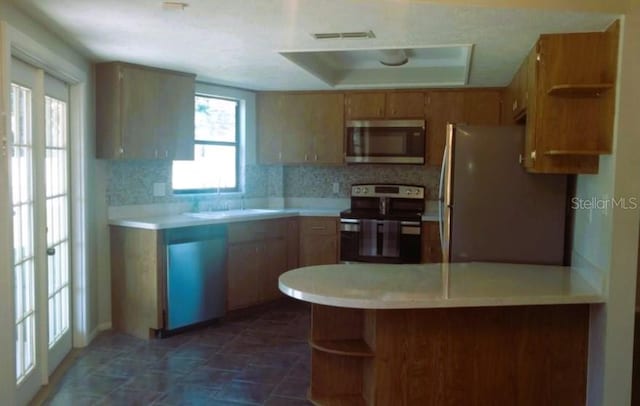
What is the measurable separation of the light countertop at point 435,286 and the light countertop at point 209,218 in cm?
174

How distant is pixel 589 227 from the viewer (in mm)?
2918

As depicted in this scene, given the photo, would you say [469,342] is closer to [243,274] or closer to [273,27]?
[273,27]

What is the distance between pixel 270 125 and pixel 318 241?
136 centimetres

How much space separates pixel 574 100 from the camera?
2734 mm

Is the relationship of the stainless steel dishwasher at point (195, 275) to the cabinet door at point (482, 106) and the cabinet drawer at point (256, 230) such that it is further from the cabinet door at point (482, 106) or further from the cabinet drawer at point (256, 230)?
the cabinet door at point (482, 106)

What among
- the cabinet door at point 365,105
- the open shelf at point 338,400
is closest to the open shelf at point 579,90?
the open shelf at point 338,400

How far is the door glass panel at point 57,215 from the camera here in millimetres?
3555

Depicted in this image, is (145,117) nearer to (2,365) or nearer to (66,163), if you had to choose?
(66,163)

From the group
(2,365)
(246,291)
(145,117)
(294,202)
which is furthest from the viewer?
(294,202)

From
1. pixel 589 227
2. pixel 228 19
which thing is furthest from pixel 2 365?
pixel 589 227

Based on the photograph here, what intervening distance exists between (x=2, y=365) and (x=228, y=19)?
2118 millimetres

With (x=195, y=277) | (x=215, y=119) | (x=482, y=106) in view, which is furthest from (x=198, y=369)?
(x=482, y=106)

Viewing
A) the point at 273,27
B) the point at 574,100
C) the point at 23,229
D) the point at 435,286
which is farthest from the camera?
the point at 273,27

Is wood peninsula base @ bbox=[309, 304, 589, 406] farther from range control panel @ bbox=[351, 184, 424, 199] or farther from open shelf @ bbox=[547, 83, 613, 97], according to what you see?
range control panel @ bbox=[351, 184, 424, 199]
